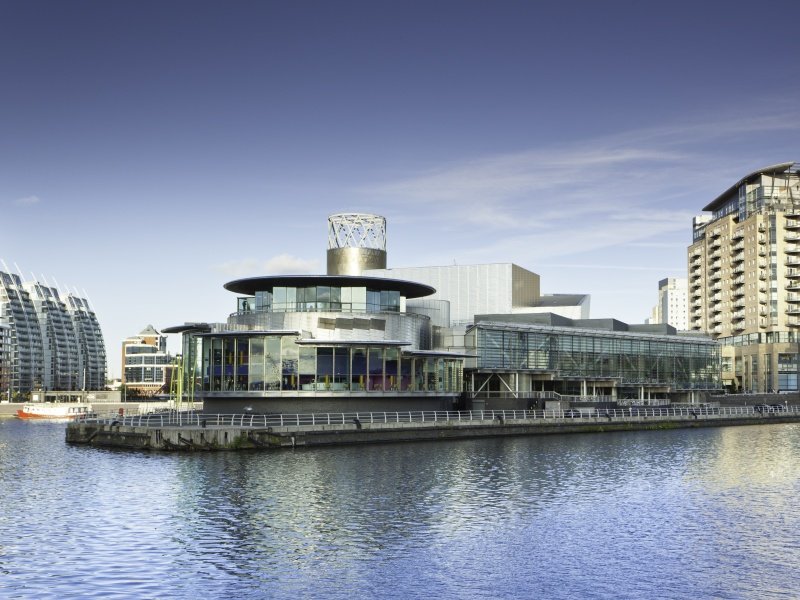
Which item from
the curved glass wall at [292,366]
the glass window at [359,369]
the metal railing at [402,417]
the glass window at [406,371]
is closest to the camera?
the metal railing at [402,417]

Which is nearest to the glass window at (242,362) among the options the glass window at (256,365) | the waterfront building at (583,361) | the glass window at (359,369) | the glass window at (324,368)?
the glass window at (256,365)

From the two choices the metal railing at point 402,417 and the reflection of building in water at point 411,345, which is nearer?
the metal railing at point 402,417

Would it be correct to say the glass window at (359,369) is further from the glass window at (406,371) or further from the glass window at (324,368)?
the glass window at (406,371)

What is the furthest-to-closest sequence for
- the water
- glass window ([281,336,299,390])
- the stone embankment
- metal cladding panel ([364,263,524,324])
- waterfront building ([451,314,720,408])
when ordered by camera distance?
metal cladding panel ([364,263,524,324]) < waterfront building ([451,314,720,408]) < glass window ([281,336,299,390]) < the stone embankment < the water

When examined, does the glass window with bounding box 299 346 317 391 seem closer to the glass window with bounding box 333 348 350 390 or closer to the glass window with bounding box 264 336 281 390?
the glass window with bounding box 333 348 350 390

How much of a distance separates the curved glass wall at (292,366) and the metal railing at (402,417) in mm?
3712

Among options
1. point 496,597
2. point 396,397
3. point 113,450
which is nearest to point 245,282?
point 396,397

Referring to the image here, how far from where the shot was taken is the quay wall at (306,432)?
241 feet

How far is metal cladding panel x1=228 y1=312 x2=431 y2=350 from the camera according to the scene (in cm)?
9675

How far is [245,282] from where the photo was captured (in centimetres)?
10356

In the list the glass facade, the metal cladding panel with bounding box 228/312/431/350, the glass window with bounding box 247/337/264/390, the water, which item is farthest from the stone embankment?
the glass facade

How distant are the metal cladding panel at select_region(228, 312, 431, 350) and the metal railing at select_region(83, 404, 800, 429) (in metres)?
9.63

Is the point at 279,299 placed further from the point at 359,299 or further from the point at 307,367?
the point at 307,367

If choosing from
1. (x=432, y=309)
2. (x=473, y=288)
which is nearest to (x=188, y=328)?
(x=432, y=309)
